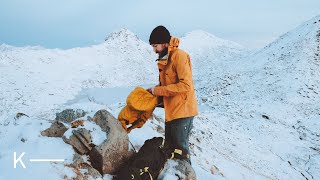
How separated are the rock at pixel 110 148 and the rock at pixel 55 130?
1.92 feet

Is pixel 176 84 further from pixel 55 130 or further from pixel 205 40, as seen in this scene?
pixel 205 40

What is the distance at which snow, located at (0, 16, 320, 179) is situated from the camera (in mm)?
6445

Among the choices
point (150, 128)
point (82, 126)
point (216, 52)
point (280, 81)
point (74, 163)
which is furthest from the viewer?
point (216, 52)

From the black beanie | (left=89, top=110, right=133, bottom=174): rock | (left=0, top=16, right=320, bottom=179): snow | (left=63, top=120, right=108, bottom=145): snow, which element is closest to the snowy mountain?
(left=0, top=16, right=320, bottom=179): snow

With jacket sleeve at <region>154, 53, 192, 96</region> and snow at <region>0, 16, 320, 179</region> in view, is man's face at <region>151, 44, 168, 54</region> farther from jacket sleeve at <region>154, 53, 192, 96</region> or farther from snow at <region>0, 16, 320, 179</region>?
snow at <region>0, 16, 320, 179</region>

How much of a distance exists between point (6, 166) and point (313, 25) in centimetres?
3308

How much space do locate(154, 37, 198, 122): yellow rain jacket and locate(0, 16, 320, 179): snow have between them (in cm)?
126

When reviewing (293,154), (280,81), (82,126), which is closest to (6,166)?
(82,126)

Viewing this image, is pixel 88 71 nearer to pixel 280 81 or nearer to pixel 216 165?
pixel 280 81

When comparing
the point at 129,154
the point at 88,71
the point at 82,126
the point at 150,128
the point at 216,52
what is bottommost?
the point at 216,52

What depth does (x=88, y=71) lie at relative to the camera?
29594 mm

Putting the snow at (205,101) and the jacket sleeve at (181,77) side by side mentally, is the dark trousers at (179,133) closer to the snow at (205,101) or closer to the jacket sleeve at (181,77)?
the jacket sleeve at (181,77)

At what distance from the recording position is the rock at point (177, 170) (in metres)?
6.18

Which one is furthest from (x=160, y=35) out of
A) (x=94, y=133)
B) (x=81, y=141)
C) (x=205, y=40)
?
(x=205, y=40)
